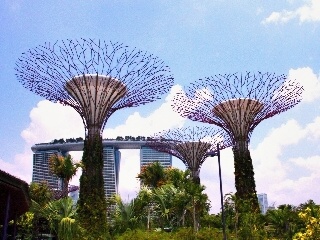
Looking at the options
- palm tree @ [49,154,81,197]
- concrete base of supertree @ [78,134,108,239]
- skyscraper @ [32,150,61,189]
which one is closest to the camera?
concrete base of supertree @ [78,134,108,239]

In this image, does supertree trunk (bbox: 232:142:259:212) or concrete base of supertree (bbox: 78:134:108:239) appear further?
supertree trunk (bbox: 232:142:259:212)

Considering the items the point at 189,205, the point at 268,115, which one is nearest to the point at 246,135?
the point at 268,115

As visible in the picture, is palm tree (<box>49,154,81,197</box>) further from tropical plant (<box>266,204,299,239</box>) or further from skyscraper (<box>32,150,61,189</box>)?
skyscraper (<box>32,150,61,189</box>)

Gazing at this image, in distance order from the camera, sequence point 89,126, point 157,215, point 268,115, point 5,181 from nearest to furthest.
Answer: point 5,181, point 89,126, point 268,115, point 157,215

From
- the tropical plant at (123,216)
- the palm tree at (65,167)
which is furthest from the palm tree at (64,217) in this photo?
the palm tree at (65,167)

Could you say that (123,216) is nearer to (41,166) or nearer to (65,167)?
(65,167)

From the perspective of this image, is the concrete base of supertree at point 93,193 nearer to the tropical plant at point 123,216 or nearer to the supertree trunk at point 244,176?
the supertree trunk at point 244,176

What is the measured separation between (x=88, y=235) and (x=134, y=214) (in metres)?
11.9

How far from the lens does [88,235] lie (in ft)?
73.6

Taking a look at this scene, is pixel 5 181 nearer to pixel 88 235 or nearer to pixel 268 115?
pixel 88 235

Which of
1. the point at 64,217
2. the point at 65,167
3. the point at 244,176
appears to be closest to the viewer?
the point at 64,217

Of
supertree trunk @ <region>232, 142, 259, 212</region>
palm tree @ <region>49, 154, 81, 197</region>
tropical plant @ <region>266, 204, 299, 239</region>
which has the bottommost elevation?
tropical plant @ <region>266, 204, 299, 239</region>

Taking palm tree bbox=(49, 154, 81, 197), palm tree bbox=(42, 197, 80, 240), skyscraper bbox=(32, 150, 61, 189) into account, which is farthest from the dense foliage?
skyscraper bbox=(32, 150, 61, 189)

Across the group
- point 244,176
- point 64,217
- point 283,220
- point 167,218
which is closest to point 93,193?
point 64,217
